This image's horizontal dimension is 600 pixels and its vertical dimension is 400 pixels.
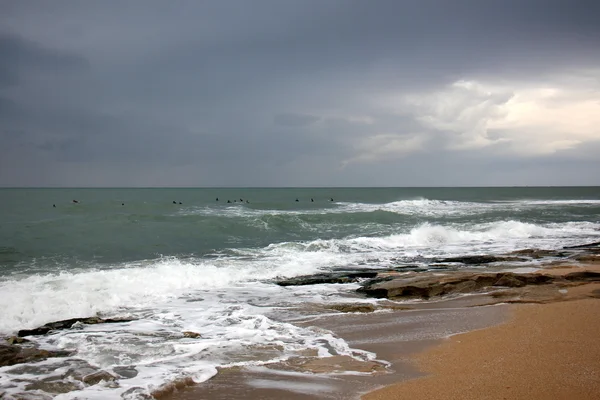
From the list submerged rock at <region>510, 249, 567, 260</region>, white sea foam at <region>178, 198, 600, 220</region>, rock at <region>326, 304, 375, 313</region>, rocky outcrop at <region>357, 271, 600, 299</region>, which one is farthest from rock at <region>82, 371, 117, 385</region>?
white sea foam at <region>178, 198, 600, 220</region>

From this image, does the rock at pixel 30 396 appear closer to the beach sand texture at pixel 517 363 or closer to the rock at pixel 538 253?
the beach sand texture at pixel 517 363

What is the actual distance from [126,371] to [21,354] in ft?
5.83

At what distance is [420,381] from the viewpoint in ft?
17.1

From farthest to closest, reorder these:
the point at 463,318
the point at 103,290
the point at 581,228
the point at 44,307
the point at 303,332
A: the point at 581,228, the point at 103,290, the point at 44,307, the point at 463,318, the point at 303,332

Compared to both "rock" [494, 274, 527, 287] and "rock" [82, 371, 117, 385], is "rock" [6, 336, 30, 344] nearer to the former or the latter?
"rock" [82, 371, 117, 385]

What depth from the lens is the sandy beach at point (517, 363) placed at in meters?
4.76

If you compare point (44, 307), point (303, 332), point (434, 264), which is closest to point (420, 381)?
point (303, 332)

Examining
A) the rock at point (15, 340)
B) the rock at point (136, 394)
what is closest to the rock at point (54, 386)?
the rock at point (136, 394)

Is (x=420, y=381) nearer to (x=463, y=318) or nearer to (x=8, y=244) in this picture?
(x=463, y=318)

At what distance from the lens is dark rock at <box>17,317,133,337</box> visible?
7516mm

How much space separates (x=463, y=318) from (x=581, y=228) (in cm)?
2339

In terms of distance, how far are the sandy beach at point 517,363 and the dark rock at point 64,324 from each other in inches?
215

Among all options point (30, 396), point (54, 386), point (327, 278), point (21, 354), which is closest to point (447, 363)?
point (54, 386)

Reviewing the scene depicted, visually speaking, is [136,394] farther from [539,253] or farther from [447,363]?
[539,253]
